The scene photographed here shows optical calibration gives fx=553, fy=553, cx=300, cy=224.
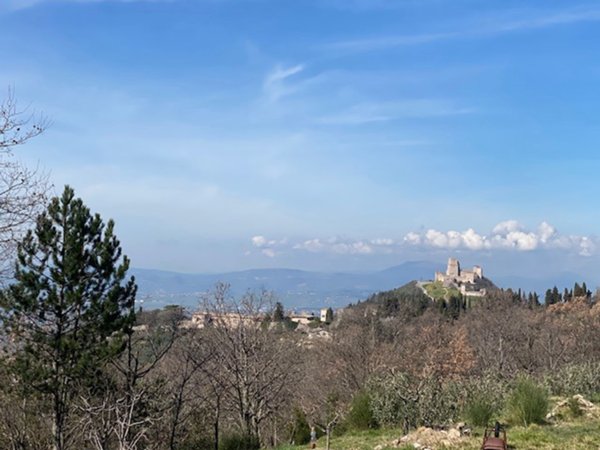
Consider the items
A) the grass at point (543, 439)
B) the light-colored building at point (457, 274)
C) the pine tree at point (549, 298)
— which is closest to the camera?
the grass at point (543, 439)

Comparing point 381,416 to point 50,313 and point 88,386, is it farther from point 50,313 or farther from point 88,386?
point 50,313

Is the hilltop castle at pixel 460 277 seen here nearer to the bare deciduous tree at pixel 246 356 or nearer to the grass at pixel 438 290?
the grass at pixel 438 290

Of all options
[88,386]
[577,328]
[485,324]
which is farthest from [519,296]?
[88,386]

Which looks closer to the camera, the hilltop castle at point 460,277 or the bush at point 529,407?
the bush at point 529,407

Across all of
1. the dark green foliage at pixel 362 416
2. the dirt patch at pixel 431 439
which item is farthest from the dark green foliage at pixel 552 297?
the dirt patch at pixel 431 439

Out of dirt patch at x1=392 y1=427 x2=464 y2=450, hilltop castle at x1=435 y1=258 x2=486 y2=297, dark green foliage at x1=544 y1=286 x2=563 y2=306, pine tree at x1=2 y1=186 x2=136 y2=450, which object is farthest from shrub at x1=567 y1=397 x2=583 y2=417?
hilltop castle at x1=435 y1=258 x2=486 y2=297

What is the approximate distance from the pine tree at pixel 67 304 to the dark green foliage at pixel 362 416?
8975 mm

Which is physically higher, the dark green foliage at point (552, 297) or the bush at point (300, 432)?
the dark green foliage at point (552, 297)

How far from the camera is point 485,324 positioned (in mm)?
58719

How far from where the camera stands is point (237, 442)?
15.8m

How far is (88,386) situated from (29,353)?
2.19m

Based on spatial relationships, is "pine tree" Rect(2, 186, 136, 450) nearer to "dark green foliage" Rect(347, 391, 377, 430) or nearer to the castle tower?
"dark green foliage" Rect(347, 391, 377, 430)

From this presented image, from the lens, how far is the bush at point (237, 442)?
51.1 feet

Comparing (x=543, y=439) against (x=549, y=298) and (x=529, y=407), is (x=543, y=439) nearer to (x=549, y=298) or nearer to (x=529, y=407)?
(x=529, y=407)
